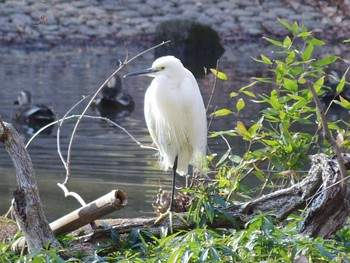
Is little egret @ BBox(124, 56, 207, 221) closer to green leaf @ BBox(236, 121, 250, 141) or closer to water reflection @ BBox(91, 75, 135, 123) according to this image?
green leaf @ BBox(236, 121, 250, 141)

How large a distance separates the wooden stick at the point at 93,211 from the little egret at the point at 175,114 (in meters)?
0.54

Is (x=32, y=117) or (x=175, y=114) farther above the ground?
(x=175, y=114)

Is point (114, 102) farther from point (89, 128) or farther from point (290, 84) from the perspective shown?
point (290, 84)

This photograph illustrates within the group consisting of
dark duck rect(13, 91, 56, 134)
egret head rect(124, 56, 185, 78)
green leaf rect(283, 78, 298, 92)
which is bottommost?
dark duck rect(13, 91, 56, 134)

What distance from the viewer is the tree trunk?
4660 millimetres

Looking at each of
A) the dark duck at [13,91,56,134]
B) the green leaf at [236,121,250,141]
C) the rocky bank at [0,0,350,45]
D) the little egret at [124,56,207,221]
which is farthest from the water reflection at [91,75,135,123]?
the green leaf at [236,121,250,141]

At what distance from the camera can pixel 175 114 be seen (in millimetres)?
5465

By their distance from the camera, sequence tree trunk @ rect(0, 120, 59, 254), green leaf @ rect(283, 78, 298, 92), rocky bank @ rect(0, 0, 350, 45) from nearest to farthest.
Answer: tree trunk @ rect(0, 120, 59, 254)
green leaf @ rect(283, 78, 298, 92)
rocky bank @ rect(0, 0, 350, 45)

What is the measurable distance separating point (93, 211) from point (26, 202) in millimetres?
320

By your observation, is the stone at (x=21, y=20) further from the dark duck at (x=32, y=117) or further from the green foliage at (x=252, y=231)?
the green foliage at (x=252, y=231)

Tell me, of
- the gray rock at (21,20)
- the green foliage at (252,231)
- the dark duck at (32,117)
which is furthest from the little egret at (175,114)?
the gray rock at (21,20)

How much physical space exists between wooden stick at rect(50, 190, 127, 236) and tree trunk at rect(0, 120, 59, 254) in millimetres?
138

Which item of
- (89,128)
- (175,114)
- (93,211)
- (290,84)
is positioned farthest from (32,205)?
(89,128)

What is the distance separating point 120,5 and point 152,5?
27.9 inches
